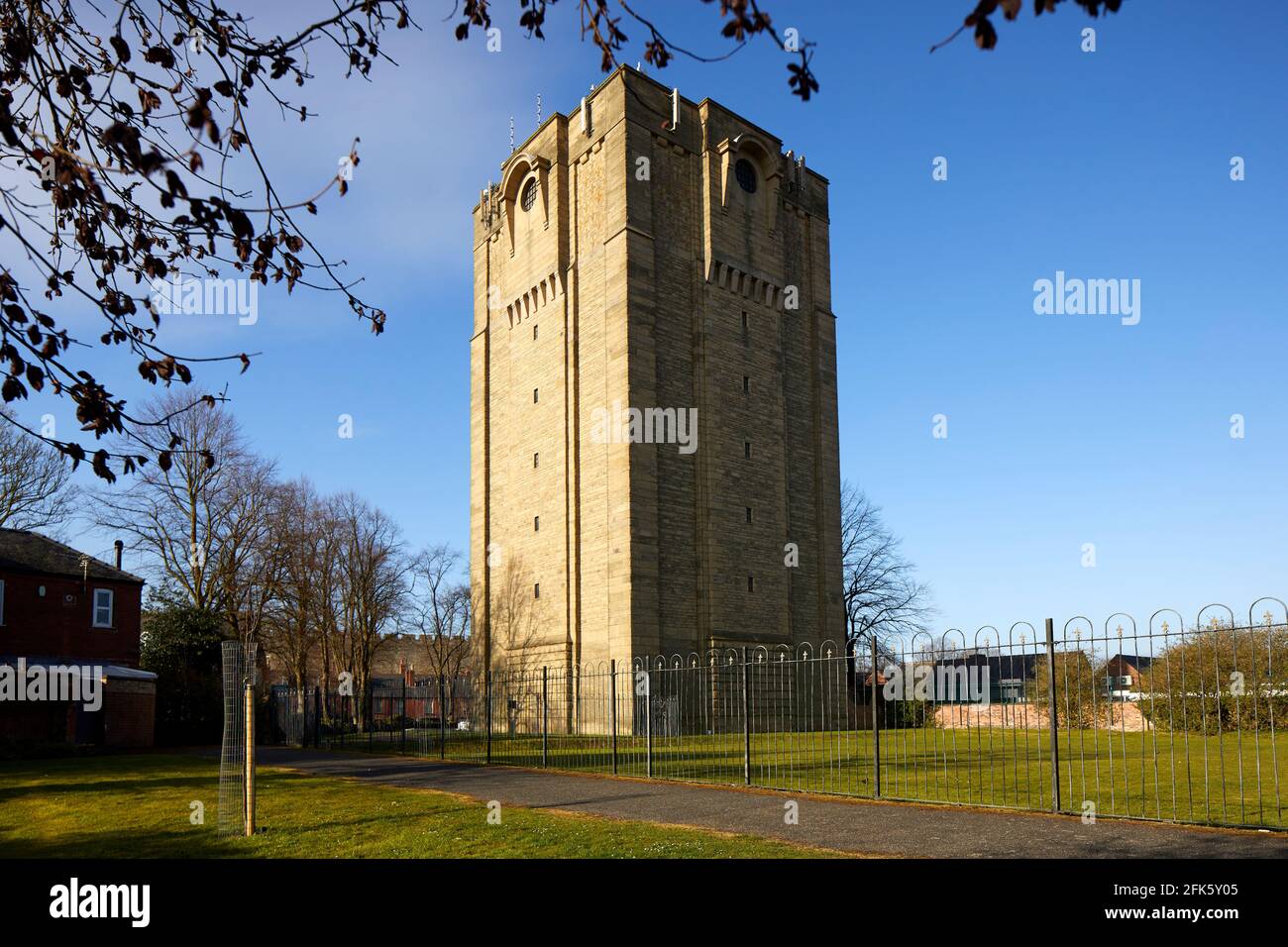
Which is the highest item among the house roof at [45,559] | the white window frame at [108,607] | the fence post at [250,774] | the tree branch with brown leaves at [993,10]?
the tree branch with brown leaves at [993,10]

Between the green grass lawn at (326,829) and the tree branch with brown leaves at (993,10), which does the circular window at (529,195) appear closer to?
the green grass lawn at (326,829)

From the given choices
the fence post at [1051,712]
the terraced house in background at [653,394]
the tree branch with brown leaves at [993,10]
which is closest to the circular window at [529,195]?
the terraced house in background at [653,394]

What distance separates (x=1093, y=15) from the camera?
326cm

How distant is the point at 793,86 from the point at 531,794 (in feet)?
42.1

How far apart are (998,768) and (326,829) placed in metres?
14.1

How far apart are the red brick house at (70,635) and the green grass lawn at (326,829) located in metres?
15.2

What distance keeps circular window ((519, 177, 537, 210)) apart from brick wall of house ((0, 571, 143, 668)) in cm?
2211

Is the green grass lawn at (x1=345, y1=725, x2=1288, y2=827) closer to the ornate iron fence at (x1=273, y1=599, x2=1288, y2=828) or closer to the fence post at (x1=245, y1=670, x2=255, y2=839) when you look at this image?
the ornate iron fence at (x1=273, y1=599, x2=1288, y2=828)

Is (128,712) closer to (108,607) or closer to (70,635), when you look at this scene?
(70,635)

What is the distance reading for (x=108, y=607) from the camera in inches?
1368

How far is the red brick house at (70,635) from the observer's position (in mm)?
30781
